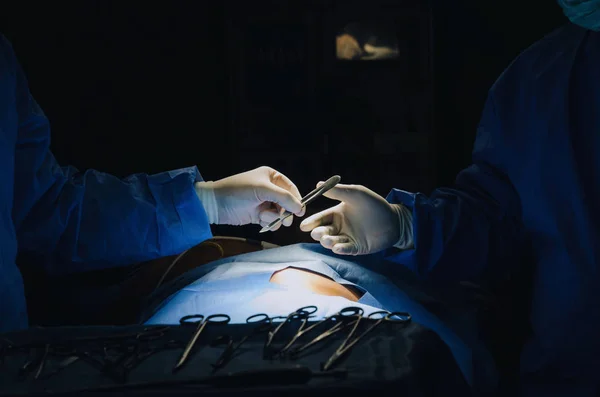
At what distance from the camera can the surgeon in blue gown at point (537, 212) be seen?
1.64 metres

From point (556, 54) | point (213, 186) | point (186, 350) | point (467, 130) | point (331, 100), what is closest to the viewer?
point (186, 350)

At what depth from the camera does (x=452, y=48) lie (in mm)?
2748

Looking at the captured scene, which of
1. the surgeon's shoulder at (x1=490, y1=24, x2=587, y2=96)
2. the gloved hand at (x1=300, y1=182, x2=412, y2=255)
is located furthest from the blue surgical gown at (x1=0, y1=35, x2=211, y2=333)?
the surgeon's shoulder at (x1=490, y1=24, x2=587, y2=96)

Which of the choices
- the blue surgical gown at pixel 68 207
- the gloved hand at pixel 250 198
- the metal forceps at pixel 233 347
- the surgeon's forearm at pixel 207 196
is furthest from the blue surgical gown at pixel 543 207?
the metal forceps at pixel 233 347

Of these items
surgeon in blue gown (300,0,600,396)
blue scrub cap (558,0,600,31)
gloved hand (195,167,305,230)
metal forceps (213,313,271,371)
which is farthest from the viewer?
gloved hand (195,167,305,230)

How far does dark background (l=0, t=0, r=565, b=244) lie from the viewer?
104 inches

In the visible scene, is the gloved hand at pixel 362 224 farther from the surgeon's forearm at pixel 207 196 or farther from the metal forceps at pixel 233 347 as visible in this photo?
the metal forceps at pixel 233 347

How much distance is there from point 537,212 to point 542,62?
46 centimetres

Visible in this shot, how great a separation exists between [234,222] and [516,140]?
0.95 metres

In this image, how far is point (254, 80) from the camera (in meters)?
2.65

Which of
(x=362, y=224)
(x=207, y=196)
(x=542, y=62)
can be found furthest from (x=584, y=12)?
Answer: (x=207, y=196)

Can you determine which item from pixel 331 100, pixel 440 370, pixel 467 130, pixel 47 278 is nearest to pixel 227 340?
pixel 440 370

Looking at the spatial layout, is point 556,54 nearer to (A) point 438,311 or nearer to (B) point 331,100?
(A) point 438,311

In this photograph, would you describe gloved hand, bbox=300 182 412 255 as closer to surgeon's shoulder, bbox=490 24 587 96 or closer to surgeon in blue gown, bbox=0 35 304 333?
surgeon in blue gown, bbox=0 35 304 333
